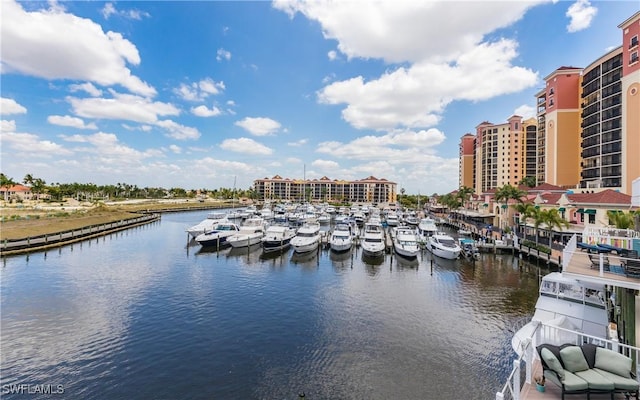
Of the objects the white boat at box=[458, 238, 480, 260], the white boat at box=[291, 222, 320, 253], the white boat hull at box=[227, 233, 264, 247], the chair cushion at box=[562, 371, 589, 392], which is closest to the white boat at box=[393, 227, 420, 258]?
the white boat at box=[458, 238, 480, 260]

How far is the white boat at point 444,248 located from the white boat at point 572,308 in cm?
1911

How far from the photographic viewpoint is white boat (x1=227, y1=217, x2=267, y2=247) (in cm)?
4194

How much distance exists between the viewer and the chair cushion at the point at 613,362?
712 centimetres

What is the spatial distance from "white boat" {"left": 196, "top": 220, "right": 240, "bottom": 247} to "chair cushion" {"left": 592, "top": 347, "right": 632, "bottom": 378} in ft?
129

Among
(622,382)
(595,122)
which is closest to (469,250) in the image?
(622,382)

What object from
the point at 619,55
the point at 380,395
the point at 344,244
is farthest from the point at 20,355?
the point at 619,55

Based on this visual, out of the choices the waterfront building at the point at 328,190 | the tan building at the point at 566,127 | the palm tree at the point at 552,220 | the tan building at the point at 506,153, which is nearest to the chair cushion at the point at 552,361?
the palm tree at the point at 552,220

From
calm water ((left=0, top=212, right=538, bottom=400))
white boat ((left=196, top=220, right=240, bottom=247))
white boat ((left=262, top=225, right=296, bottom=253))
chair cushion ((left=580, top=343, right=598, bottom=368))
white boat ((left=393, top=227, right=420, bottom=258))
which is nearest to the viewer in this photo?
chair cushion ((left=580, top=343, right=598, bottom=368))

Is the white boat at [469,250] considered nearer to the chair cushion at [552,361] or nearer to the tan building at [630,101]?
the tan building at [630,101]

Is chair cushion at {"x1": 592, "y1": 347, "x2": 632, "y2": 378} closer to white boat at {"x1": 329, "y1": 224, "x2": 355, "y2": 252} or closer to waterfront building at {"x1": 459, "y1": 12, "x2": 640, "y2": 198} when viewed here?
white boat at {"x1": 329, "y1": 224, "x2": 355, "y2": 252}

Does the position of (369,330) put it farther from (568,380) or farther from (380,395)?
(568,380)

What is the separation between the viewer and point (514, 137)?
317ft

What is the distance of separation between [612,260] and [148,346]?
21614mm

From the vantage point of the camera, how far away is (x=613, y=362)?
7.33m
